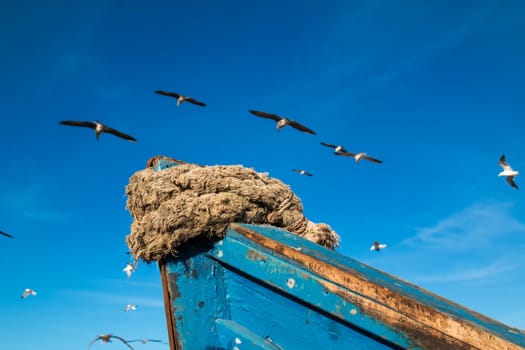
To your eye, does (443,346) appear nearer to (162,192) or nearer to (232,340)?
(232,340)

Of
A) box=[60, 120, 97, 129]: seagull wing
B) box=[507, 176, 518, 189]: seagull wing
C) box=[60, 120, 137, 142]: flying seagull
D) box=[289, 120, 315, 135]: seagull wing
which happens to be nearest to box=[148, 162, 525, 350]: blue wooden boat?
box=[60, 120, 137, 142]: flying seagull

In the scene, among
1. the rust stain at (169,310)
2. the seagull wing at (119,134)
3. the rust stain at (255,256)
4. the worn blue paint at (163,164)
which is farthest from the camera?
the seagull wing at (119,134)

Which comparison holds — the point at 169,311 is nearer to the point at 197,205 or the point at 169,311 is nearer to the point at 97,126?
the point at 197,205

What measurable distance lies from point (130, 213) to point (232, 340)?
974 millimetres

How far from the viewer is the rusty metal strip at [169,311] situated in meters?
2.24

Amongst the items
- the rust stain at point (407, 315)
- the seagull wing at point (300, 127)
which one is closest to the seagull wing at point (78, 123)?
the seagull wing at point (300, 127)

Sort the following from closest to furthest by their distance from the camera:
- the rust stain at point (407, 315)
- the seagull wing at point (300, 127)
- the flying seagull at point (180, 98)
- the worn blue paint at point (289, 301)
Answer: the rust stain at point (407, 315)
the worn blue paint at point (289, 301)
the seagull wing at point (300, 127)
the flying seagull at point (180, 98)

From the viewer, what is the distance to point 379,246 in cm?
2480

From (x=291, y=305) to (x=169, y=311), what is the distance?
0.64 metres

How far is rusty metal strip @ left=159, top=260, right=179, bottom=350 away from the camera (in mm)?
2238

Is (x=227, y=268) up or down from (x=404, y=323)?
up

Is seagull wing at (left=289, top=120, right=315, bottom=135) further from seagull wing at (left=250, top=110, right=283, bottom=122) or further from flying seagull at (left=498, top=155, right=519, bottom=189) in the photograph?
flying seagull at (left=498, top=155, right=519, bottom=189)

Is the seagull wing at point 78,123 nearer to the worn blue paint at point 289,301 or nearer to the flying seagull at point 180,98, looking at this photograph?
the flying seagull at point 180,98

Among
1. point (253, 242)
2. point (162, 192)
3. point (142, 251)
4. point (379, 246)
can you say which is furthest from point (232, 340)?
point (379, 246)
